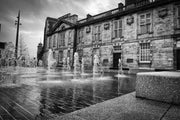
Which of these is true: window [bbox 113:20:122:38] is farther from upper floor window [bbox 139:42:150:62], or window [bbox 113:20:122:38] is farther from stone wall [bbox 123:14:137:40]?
upper floor window [bbox 139:42:150:62]

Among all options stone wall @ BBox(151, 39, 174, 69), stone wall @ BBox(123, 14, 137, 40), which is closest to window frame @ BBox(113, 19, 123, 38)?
stone wall @ BBox(123, 14, 137, 40)

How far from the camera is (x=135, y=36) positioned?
14.2 m

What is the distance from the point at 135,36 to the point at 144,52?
2.18 m

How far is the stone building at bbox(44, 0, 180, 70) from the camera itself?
1175 centimetres

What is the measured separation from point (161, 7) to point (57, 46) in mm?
20087

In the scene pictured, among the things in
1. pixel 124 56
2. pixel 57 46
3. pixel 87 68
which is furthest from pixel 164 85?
pixel 57 46

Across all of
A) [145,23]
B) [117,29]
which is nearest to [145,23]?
[145,23]

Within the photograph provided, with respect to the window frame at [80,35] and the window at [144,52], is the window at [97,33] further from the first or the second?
the window at [144,52]

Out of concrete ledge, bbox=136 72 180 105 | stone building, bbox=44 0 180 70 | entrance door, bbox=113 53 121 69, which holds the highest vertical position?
stone building, bbox=44 0 180 70

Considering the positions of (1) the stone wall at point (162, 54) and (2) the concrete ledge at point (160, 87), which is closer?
(2) the concrete ledge at point (160, 87)

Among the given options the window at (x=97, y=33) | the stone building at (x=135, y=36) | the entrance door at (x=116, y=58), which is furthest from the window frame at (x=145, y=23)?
the window at (x=97, y=33)

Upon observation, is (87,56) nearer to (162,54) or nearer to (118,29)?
(118,29)

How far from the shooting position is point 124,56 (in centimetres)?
1487

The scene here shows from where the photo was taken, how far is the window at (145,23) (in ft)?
44.0
